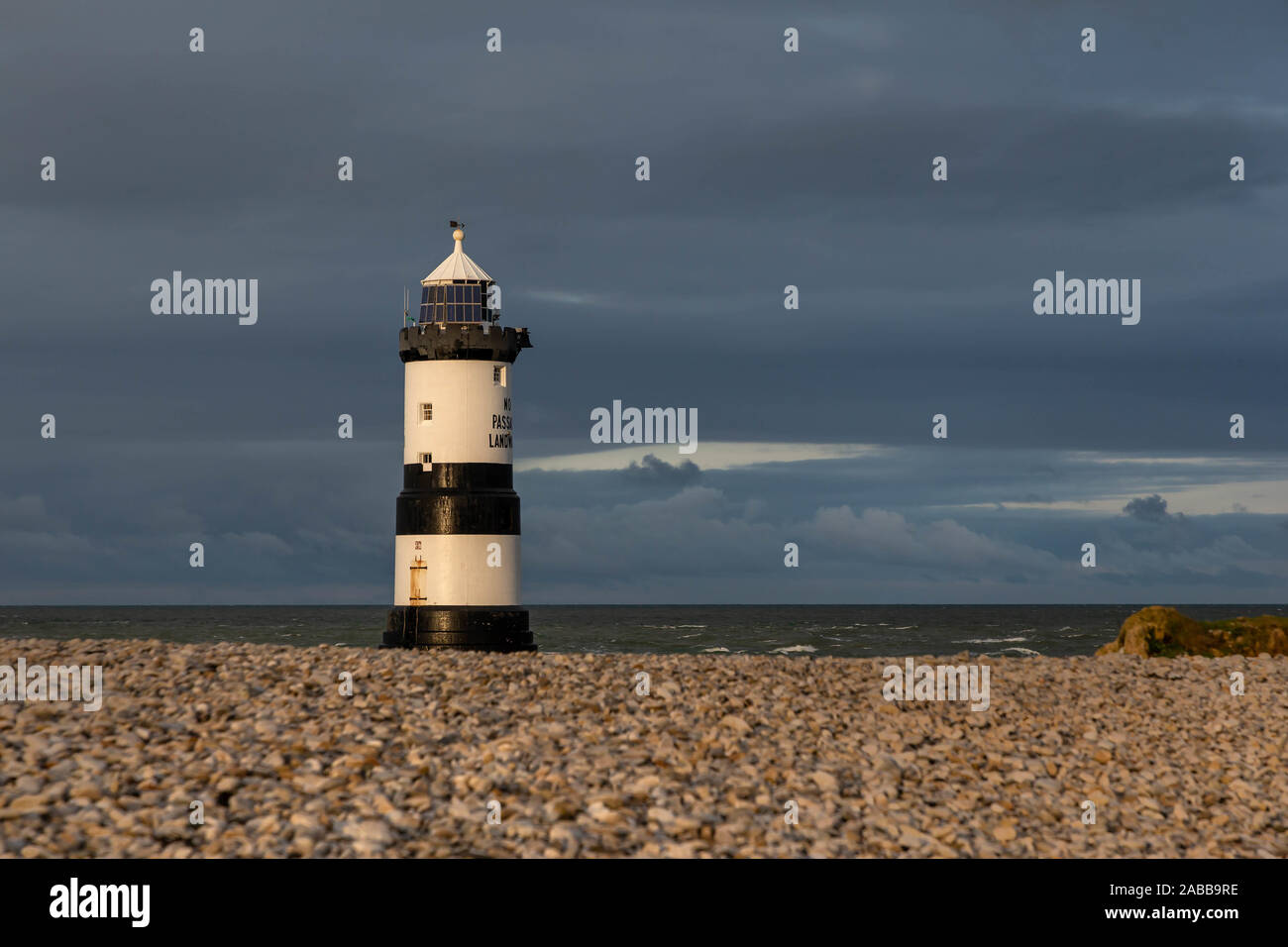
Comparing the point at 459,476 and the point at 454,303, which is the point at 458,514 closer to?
the point at 459,476

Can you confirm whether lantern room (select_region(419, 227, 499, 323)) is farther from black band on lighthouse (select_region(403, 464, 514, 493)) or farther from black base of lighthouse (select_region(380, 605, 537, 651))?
black base of lighthouse (select_region(380, 605, 537, 651))

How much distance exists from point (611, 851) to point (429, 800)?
2.11 metres

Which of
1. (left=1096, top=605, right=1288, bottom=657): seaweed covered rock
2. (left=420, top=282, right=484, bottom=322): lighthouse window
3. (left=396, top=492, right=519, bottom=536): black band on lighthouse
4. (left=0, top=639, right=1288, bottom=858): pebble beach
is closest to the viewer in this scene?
(left=0, top=639, right=1288, bottom=858): pebble beach

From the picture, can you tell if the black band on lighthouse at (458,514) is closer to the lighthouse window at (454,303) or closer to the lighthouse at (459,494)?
the lighthouse at (459,494)

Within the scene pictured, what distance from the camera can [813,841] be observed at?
534 inches

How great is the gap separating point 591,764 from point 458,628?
422 inches

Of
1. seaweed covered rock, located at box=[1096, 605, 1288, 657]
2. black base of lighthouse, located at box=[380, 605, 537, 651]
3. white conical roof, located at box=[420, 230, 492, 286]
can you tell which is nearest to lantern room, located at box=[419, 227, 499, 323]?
white conical roof, located at box=[420, 230, 492, 286]

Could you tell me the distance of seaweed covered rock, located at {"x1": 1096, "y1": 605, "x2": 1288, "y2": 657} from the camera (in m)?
29.8

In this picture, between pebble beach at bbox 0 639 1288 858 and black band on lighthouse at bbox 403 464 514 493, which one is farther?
black band on lighthouse at bbox 403 464 514 493

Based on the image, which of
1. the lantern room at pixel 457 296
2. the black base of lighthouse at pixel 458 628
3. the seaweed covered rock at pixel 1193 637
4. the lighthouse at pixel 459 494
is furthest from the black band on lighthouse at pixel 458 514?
the seaweed covered rock at pixel 1193 637

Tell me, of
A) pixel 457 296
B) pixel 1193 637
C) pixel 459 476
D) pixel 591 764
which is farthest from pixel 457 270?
pixel 1193 637

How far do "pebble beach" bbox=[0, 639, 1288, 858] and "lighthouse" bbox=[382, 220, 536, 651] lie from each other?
4.08m
